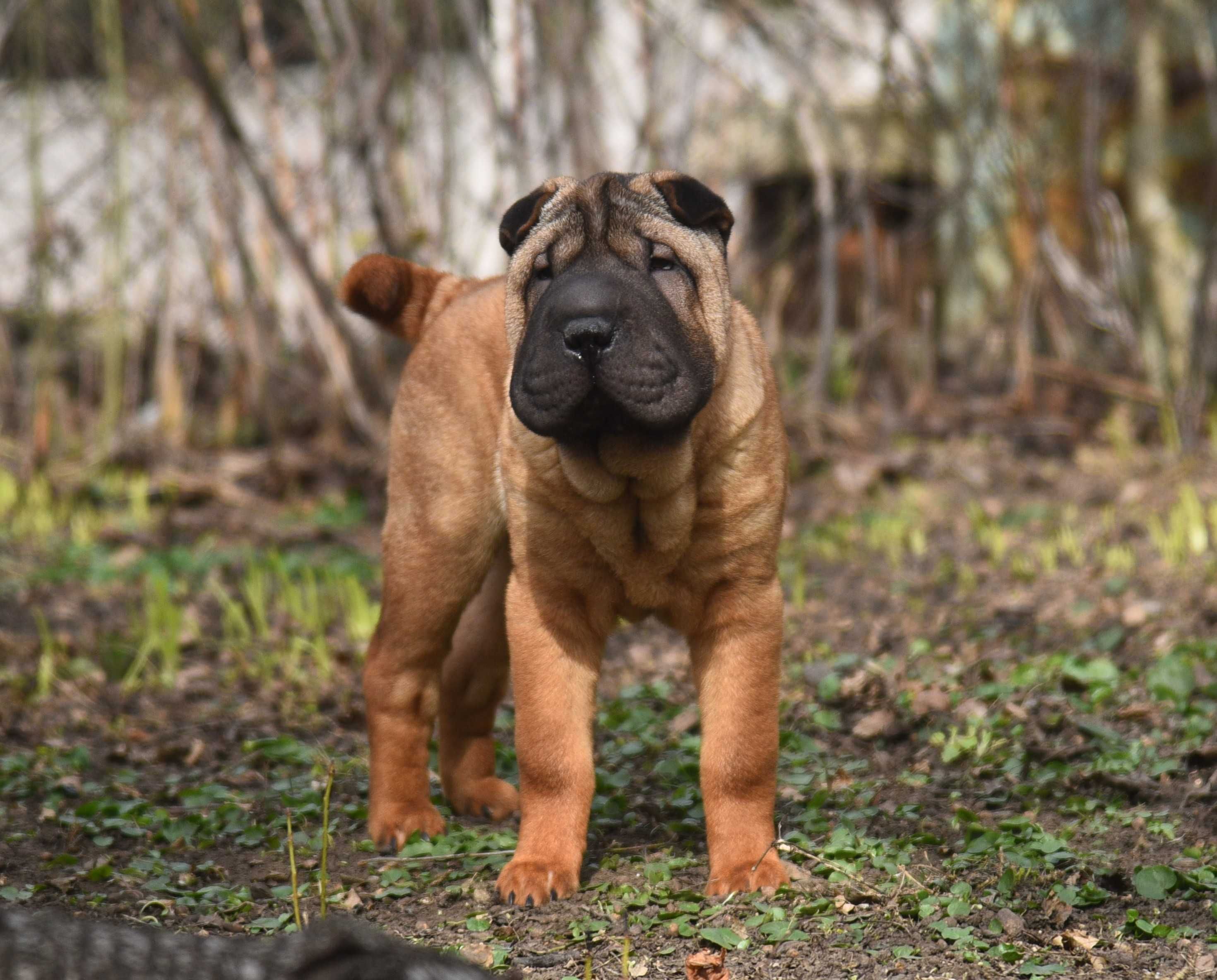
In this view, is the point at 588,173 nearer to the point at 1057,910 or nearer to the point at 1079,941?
the point at 1057,910

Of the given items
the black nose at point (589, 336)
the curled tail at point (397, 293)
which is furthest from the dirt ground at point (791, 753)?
the curled tail at point (397, 293)

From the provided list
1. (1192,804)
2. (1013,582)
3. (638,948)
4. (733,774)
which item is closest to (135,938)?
(638,948)

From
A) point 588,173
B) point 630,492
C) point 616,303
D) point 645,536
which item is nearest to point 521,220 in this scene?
point 616,303

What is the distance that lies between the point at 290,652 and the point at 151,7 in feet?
16.1

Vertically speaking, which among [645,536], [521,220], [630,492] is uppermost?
[521,220]

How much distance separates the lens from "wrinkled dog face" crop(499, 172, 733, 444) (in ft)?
10.6

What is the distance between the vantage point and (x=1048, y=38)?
9.81 m

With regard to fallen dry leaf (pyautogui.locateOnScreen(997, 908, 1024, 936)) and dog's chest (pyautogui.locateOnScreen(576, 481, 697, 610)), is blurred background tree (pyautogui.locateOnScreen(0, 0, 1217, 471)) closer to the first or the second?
dog's chest (pyautogui.locateOnScreen(576, 481, 697, 610))

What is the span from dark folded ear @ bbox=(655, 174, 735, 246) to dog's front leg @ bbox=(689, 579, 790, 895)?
3.19ft

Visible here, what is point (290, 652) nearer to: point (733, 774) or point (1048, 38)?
point (733, 774)

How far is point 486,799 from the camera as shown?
14.6 ft

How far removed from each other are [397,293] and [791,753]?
2025 mm

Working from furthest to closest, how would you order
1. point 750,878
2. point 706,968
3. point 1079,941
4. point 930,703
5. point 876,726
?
point 930,703, point 876,726, point 750,878, point 1079,941, point 706,968

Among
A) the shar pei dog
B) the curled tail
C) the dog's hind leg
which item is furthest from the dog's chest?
the curled tail
